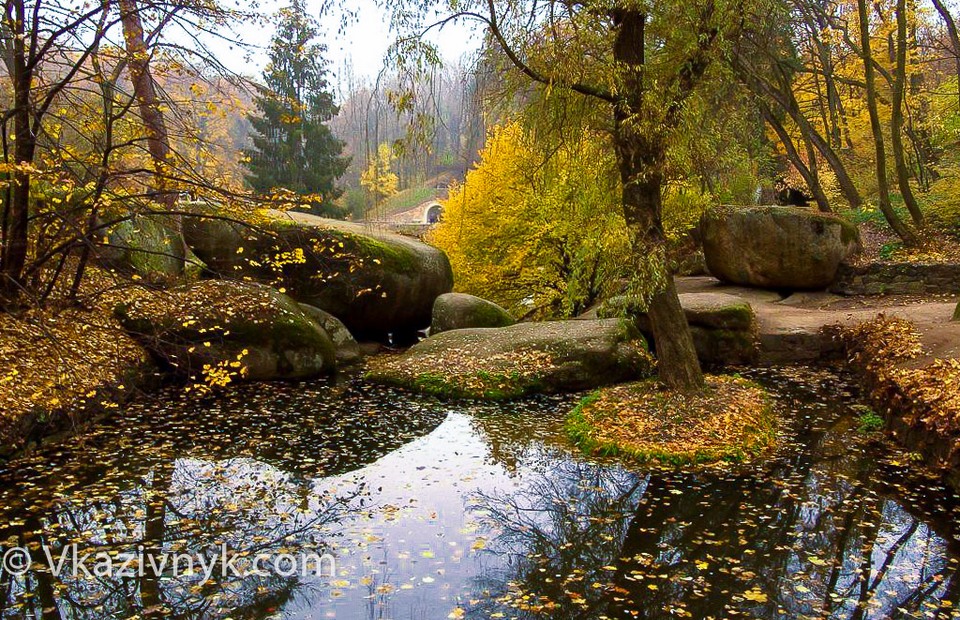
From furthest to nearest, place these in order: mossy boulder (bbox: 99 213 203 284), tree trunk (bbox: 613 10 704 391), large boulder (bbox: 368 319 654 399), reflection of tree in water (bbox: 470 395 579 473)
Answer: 1. large boulder (bbox: 368 319 654 399)
2. mossy boulder (bbox: 99 213 203 284)
3. tree trunk (bbox: 613 10 704 391)
4. reflection of tree in water (bbox: 470 395 579 473)

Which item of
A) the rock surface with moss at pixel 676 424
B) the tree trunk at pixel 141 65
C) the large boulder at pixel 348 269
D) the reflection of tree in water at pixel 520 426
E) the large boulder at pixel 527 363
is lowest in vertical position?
the reflection of tree in water at pixel 520 426

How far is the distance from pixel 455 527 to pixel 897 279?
1390cm

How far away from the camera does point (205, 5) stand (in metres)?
6.57

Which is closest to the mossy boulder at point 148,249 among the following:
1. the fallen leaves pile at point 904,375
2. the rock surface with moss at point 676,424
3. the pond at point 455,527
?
the pond at point 455,527

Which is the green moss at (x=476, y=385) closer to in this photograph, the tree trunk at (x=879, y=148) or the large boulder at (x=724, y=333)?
the large boulder at (x=724, y=333)

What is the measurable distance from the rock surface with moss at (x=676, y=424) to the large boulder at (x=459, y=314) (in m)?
5.17

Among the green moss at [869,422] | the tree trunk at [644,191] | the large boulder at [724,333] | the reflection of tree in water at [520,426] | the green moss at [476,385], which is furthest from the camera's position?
the large boulder at [724,333]

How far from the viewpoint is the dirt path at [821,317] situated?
957 centimetres

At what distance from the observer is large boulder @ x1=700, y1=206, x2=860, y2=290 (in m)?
15.1

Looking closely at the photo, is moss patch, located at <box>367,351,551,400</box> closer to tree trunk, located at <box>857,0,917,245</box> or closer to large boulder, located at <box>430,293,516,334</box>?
large boulder, located at <box>430,293,516,334</box>

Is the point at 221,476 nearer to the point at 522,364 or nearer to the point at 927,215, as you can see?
the point at 522,364

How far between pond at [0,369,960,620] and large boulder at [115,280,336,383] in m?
2.15

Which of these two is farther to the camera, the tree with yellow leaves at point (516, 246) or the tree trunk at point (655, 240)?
the tree with yellow leaves at point (516, 246)

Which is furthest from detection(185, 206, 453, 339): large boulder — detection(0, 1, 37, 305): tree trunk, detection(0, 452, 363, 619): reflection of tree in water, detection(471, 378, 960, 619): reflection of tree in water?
detection(471, 378, 960, 619): reflection of tree in water
